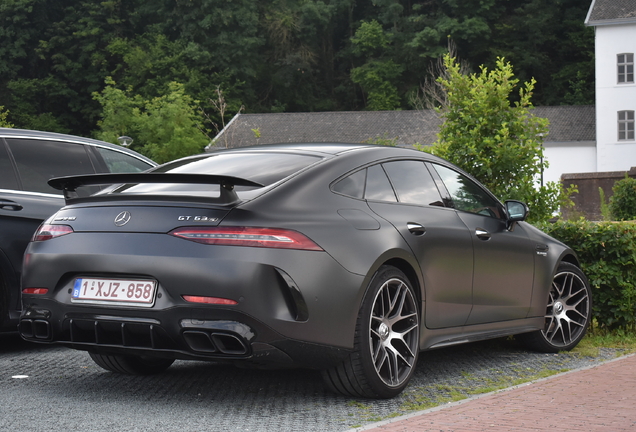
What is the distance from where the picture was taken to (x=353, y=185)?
514 cm

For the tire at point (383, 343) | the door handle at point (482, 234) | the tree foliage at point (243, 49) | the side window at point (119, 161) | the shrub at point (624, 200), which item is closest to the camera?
the tire at point (383, 343)

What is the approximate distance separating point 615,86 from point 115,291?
2073 inches

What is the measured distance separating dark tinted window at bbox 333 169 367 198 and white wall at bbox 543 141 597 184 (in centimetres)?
5039

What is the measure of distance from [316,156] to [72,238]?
5.10 ft

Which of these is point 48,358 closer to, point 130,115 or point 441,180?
point 441,180

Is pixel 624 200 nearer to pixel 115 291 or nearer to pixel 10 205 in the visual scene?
pixel 10 205

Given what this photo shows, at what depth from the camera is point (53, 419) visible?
177 inches

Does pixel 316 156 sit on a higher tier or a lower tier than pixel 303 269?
higher

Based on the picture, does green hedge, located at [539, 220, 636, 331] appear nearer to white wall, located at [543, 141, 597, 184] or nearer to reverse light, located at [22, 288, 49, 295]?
reverse light, located at [22, 288, 49, 295]

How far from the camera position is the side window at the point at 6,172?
678 centimetres

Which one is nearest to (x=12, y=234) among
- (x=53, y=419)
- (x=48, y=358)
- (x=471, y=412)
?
(x=48, y=358)

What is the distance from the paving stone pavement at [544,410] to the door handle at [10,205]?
379 centimetres

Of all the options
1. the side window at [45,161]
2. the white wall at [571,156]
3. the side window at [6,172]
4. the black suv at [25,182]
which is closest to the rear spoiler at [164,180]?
the black suv at [25,182]

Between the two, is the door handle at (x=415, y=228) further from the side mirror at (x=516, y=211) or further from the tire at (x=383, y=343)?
the side mirror at (x=516, y=211)
